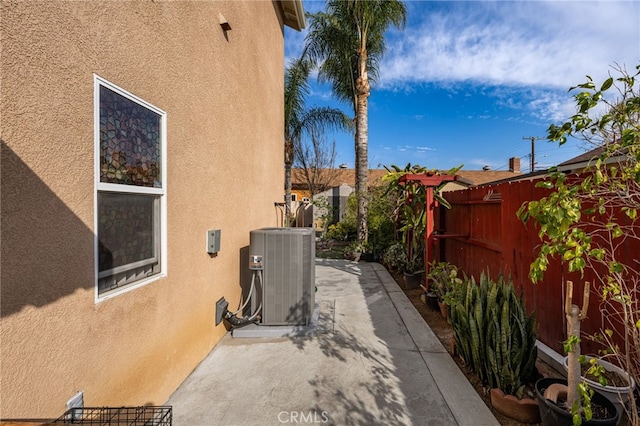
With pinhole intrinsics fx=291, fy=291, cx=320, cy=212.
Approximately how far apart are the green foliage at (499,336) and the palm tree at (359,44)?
717 cm

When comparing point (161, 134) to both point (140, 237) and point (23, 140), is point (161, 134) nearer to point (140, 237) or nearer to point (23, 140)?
point (140, 237)

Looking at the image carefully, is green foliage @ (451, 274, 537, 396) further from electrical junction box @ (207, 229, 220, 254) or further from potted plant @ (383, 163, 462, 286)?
potted plant @ (383, 163, 462, 286)

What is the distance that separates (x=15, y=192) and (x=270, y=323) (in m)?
3.18

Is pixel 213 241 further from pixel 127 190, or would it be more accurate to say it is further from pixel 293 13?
pixel 293 13

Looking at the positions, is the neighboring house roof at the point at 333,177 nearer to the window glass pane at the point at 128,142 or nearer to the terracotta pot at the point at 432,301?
the terracotta pot at the point at 432,301

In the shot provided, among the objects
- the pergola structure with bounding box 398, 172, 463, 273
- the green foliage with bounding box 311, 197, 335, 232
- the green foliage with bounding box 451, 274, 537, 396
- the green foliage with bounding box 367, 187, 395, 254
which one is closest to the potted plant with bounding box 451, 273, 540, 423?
the green foliage with bounding box 451, 274, 537, 396

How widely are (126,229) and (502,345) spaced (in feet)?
10.3

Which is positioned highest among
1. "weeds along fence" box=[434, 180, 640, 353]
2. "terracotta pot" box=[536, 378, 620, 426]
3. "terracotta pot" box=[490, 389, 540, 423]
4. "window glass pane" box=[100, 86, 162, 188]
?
"window glass pane" box=[100, 86, 162, 188]

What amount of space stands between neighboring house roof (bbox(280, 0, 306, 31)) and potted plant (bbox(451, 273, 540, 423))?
6806mm

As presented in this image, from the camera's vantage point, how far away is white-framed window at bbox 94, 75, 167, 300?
189cm

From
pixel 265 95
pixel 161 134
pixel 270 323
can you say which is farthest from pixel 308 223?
pixel 161 134

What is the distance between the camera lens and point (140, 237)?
2.31 meters

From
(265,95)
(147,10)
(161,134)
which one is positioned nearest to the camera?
(147,10)

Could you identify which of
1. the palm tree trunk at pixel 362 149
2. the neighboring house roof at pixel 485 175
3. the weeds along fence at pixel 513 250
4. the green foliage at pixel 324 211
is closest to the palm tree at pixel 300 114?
the green foliage at pixel 324 211
